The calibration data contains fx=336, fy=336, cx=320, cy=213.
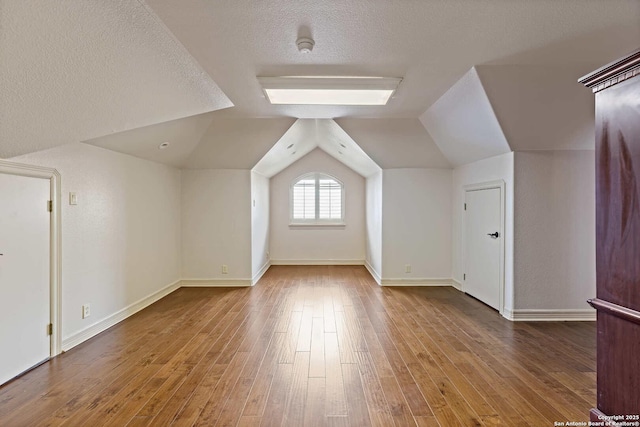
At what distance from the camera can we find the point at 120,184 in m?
3.83

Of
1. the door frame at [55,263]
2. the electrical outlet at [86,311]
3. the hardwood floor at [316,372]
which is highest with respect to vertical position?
the door frame at [55,263]

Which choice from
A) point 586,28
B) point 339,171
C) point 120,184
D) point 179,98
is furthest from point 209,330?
point 339,171

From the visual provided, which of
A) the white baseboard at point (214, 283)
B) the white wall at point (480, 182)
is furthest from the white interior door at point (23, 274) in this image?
the white wall at point (480, 182)

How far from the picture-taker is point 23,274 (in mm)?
2607

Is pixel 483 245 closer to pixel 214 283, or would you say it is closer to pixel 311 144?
pixel 311 144

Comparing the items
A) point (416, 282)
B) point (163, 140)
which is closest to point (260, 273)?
point (416, 282)

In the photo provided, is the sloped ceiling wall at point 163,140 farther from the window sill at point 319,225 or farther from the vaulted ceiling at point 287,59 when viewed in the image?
the window sill at point 319,225

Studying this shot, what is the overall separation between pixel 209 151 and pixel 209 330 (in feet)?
8.57

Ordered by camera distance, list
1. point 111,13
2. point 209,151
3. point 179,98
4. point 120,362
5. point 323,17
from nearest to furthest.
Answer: point 111,13 → point 323,17 → point 120,362 → point 179,98 → point 209,151

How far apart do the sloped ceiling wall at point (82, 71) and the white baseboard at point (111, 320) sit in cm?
173

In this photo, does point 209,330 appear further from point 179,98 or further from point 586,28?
point 586,28

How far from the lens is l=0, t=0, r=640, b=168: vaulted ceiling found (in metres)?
1.87

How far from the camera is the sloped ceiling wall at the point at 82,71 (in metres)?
1.66

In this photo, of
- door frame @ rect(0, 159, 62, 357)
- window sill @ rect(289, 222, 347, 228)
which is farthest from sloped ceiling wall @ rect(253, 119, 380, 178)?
door frame @ rect(0, 159, 62, 357)
